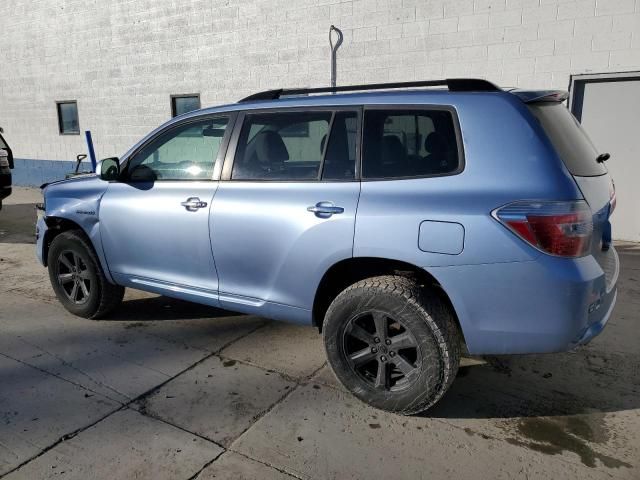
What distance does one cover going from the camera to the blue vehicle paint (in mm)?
2326

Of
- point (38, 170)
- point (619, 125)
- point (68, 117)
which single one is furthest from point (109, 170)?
point (38, 170)

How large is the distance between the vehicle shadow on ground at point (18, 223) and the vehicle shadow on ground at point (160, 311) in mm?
3893

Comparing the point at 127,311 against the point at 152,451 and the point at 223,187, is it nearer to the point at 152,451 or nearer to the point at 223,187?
the point at 223,187

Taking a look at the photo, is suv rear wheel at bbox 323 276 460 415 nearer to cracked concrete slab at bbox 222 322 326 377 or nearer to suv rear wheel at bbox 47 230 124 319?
cracked concrete slab at bbox 222 322 326 377

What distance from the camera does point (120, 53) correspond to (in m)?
11.1

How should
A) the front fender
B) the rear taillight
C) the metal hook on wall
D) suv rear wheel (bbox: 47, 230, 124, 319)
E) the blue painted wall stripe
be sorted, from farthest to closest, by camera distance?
the blue painted wall stripe < the metal hook on wall < suv rear wheel (bbox: 47, 230, 124, 319) < the front fender < the rear taillight

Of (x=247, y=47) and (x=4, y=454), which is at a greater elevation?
(x=247, y=47)

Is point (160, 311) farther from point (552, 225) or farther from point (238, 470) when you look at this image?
point (552, 225)

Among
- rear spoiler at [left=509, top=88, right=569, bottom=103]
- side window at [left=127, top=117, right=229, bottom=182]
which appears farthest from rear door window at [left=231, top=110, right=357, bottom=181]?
rear spoiler at [left=509, top=88, right=569, bottom=103]

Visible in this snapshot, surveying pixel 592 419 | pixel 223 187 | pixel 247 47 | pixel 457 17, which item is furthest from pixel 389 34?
pixel 592 419

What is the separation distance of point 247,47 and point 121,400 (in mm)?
7582

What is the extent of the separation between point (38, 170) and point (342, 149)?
43.8ft

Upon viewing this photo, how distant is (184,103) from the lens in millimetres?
10289

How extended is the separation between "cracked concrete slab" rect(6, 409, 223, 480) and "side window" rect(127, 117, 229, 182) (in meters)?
1.67
